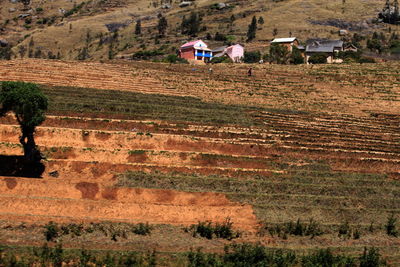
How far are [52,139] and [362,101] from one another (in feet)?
118

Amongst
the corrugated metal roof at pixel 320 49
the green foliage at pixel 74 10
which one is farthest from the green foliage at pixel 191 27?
the green foliage at pixel 74 10

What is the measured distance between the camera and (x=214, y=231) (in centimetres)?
2052

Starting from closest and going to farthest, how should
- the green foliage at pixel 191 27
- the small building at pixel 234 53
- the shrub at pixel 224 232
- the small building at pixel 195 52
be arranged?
1. the shrub at pixel 224 232
2. the small building at pixel 234 53
3. the small building at pixel 195 52
4. the green foliage at pixel 191 27

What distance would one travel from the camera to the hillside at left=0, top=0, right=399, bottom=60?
112 meters

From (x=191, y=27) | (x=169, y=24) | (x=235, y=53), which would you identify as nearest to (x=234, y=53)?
(x=235, y=53)

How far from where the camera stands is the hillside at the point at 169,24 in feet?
366

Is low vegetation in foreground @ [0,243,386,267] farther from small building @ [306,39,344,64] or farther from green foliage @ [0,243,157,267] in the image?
small building @ [306,39,344,64]

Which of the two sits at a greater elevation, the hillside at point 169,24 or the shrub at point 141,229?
the hillside at point 169,24

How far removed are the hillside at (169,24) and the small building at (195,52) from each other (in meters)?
13.6

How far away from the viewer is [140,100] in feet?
129

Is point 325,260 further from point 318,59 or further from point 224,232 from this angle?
point 318,59

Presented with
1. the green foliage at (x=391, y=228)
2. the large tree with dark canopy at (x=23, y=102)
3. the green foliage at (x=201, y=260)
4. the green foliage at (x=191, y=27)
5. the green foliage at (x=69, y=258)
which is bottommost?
the green foliage at (x=391, y=228)

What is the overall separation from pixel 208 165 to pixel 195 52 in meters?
56.0

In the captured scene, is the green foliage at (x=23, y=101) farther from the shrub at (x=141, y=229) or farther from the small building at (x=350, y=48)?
the small building at (x=350, y=48)
